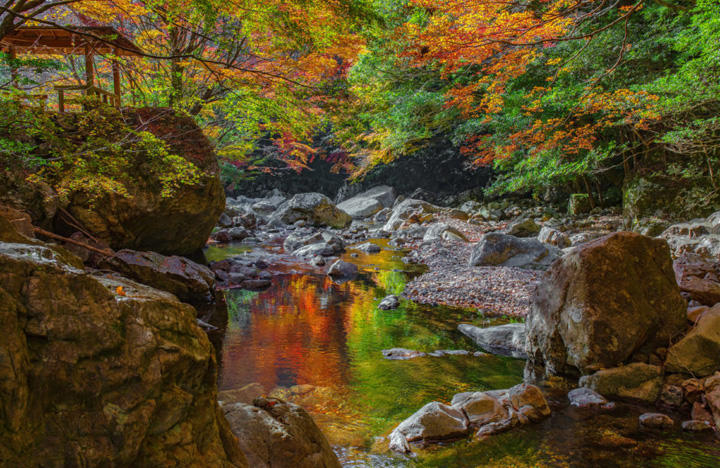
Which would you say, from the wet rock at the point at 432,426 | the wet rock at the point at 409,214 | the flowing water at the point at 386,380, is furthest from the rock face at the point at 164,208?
the wet rock at the point at 409,214

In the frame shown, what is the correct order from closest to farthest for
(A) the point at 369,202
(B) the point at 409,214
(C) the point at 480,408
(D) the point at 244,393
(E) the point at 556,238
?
(C) the point at 480,408
(D) the point at 244,393
(E) the point at 556,238
(B) the point at 409,214
(A) the point at 369,202

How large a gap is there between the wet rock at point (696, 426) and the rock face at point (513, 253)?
5715mm

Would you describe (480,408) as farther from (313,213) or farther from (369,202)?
(369,202)

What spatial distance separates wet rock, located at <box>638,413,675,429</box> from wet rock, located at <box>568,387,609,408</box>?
13.6 inches

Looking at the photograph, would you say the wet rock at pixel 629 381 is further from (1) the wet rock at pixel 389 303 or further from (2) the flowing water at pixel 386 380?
(1) the wet rock at pixel 389 303

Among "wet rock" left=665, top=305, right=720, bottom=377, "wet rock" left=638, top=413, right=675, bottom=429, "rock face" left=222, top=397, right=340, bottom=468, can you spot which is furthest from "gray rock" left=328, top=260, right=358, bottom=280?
"rock face" left=222, top=397, right=340, bottom=468

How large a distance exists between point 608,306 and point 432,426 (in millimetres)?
2213

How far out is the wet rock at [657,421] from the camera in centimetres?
345

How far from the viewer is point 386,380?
4422 mm

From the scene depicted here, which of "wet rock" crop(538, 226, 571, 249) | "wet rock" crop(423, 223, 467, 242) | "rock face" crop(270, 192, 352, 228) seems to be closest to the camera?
"wet rock" crop(538, 226, 571, 249)

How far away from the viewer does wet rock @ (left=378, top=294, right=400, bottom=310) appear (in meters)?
6.97

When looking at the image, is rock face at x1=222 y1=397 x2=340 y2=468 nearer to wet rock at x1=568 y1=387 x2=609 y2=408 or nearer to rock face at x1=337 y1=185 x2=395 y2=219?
wet rock at x1=568 y1=387 x2=609 y2=408

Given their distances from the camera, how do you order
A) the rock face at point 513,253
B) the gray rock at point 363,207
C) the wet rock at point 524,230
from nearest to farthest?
1. the rock face at point 513,253
2. the wet rock at point 524,230
3. the gray rock at point 363,207

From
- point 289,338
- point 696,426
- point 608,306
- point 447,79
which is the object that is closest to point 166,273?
point 289,338
